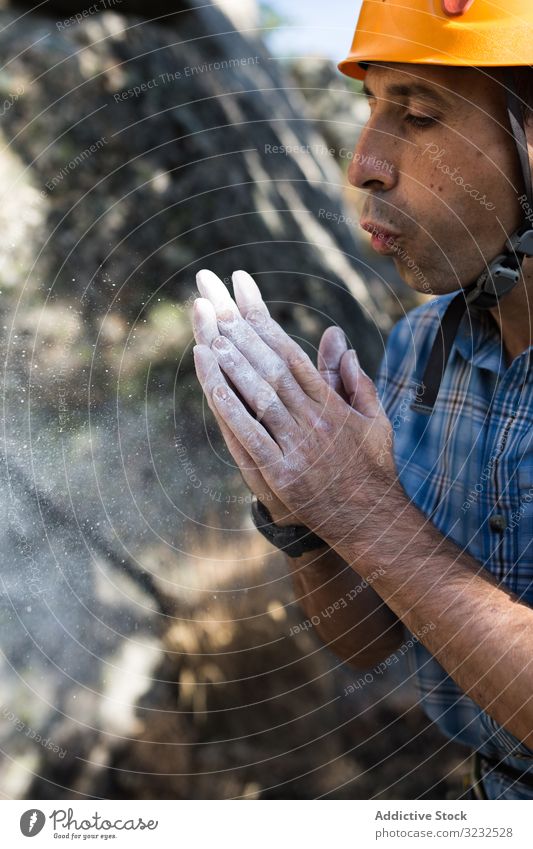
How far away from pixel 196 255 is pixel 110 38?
675mm

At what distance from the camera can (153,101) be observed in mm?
2326

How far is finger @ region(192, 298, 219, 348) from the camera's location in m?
1.18

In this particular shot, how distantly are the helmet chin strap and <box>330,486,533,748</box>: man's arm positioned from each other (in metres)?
0.32

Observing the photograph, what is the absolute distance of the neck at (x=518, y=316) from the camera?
142cm

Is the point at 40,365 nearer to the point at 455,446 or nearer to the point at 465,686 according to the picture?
the point at 455,446

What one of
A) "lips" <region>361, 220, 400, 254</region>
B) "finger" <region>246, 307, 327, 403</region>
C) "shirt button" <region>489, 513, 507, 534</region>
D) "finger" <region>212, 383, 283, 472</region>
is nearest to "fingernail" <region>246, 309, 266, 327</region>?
"finger" <region>246, 307, 327, 403</region>

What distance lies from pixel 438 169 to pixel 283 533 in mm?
650

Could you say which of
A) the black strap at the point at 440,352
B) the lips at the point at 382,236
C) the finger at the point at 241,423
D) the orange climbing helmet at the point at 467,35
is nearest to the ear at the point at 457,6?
the orange climbing helmet at the point at 467,35

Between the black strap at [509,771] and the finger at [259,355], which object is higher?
the finger at [259,355]

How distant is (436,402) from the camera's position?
1608 millimetres

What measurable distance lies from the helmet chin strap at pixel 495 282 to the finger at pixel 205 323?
1.60ft

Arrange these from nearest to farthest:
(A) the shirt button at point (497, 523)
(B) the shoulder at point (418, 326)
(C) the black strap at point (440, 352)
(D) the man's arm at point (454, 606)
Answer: (D) the man's arm at point (454, 606)
(A) the shirt button at point (497, 523)
(C) the black strap at point (440, 352)
(B) the shoulder at point (418, 326)

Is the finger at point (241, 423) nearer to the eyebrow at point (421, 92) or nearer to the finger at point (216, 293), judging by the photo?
the finger at point (216, 293)

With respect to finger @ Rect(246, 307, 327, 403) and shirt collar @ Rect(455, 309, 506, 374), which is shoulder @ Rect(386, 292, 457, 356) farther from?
finger @ Rect(246, 307, 327, 403)
